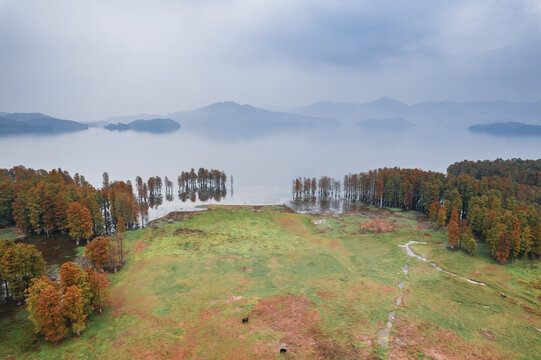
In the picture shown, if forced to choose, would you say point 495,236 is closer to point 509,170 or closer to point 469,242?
point 469,242

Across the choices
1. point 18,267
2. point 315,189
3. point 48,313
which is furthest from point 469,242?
point 18,267

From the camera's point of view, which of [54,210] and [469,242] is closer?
[469,242]

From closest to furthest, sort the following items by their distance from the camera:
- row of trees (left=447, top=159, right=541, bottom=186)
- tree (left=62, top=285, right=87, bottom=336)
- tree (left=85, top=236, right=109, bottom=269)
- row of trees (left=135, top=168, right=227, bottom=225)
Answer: tree (left=62, top=285, right=87, bottom=336) < tree (left=85, top=236, right=109, bottom=269) < row of trees (left=447, top=159, right=541, bottom=186) < row of trees (left=135, top=168, right=227, bottom=225)

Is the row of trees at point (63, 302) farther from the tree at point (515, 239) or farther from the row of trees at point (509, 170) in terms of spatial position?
the row of trees at point (509, 170)

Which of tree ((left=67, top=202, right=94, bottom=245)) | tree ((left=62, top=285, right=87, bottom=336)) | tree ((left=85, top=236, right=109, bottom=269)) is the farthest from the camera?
tree ((left=67, top=202, right=94, bottom=245))

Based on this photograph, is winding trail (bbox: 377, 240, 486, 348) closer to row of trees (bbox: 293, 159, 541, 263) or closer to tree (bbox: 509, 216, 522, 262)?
row of trees (bbox: 293, 159, 541, 263)

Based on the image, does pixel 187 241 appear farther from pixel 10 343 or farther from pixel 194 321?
pixel 10 343

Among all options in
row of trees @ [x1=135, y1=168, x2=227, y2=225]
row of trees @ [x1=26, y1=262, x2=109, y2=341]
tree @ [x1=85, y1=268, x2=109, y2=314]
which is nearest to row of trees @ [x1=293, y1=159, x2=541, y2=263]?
row of trees @ [x1=135, y1=168, x2=227, y2=225]
